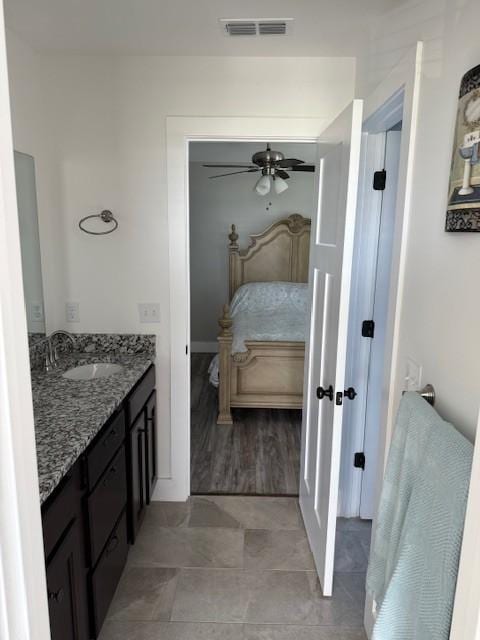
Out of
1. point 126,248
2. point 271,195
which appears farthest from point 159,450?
point 271,195

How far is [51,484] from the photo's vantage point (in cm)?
118

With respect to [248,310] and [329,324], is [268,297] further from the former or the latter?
[329,324]

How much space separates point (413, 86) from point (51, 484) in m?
1.62

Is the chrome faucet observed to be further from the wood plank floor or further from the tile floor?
the wood plank floor

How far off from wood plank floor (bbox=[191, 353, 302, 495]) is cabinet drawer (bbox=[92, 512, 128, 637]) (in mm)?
848

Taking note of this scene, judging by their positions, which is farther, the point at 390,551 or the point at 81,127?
the point at 81,127

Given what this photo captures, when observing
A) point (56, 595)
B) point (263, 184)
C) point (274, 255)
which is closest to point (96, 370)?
point (56, 595)

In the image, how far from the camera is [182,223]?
7.79 feet

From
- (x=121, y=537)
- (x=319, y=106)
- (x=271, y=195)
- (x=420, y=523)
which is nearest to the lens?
(x=420, y=523)

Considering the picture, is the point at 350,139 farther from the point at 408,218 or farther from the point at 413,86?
the point at 408,218

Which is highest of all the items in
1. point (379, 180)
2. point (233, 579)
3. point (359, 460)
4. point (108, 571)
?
point (379, 180)

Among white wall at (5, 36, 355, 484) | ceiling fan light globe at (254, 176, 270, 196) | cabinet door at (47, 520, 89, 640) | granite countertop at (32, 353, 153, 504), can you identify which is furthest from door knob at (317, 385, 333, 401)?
ceiling fan light globe at (254, 176, 270, 196)

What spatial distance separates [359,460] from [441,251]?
153cm

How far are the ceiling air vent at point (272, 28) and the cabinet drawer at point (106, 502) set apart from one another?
6.44 feet
